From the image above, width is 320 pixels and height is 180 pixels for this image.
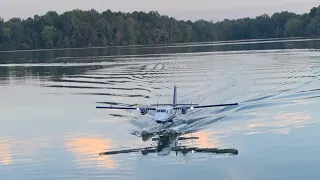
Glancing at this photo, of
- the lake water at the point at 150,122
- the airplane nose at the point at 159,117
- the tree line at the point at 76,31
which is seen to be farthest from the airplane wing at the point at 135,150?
the tree line at the point at 76,31

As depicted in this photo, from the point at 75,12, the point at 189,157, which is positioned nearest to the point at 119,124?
the point at 189,157

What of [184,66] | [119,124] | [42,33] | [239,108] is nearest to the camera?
[119,124]

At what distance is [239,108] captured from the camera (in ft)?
121

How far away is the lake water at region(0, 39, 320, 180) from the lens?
22.2 meters

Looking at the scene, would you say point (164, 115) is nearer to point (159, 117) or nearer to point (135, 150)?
point (159, 117)

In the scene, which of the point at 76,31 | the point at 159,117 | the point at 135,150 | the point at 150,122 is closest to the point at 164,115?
the point at 159,117

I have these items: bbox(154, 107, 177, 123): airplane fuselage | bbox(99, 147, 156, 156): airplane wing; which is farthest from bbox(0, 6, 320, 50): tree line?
bbox(99, 147, 156, 156): airplane wing

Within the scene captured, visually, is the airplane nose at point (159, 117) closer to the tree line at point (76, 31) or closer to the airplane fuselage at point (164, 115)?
the airplane fuselage at point (164, 115)

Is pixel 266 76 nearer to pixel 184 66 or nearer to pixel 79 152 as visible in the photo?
pixel 184 66

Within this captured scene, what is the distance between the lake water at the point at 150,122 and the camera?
2218cm

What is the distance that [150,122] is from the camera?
33375 mm

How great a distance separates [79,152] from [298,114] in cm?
1447

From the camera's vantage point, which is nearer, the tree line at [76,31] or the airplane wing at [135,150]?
the airplane wing at [135,150]

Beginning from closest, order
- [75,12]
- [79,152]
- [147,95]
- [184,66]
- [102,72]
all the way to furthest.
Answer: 1. [79,152]
2. [147,95]
3. [102,72]
4. [184,66]
5. [75,12]
